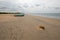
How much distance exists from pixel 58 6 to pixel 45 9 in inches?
7.1

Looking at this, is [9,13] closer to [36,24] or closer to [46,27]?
[36,24]

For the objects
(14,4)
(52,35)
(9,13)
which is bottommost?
(52,35)

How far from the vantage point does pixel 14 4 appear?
135cm

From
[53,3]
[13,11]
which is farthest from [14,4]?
[53,3]

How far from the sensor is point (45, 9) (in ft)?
4.38

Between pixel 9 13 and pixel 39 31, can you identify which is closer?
pixel 39 31

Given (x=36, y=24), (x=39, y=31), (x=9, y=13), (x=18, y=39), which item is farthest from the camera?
(x=9, y=13)

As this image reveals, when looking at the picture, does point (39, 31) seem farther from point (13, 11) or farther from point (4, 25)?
point (13, 11)

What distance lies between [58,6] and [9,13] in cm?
64

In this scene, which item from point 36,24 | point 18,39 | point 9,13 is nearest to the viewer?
point 18,39

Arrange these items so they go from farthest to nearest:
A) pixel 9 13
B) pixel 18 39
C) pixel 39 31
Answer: pixel 9 13 < pixel 39 31 < pixel 18 39

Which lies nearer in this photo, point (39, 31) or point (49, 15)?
point (39, 31)

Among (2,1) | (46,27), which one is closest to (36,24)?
(46,27)

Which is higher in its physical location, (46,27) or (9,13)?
(9,13)
